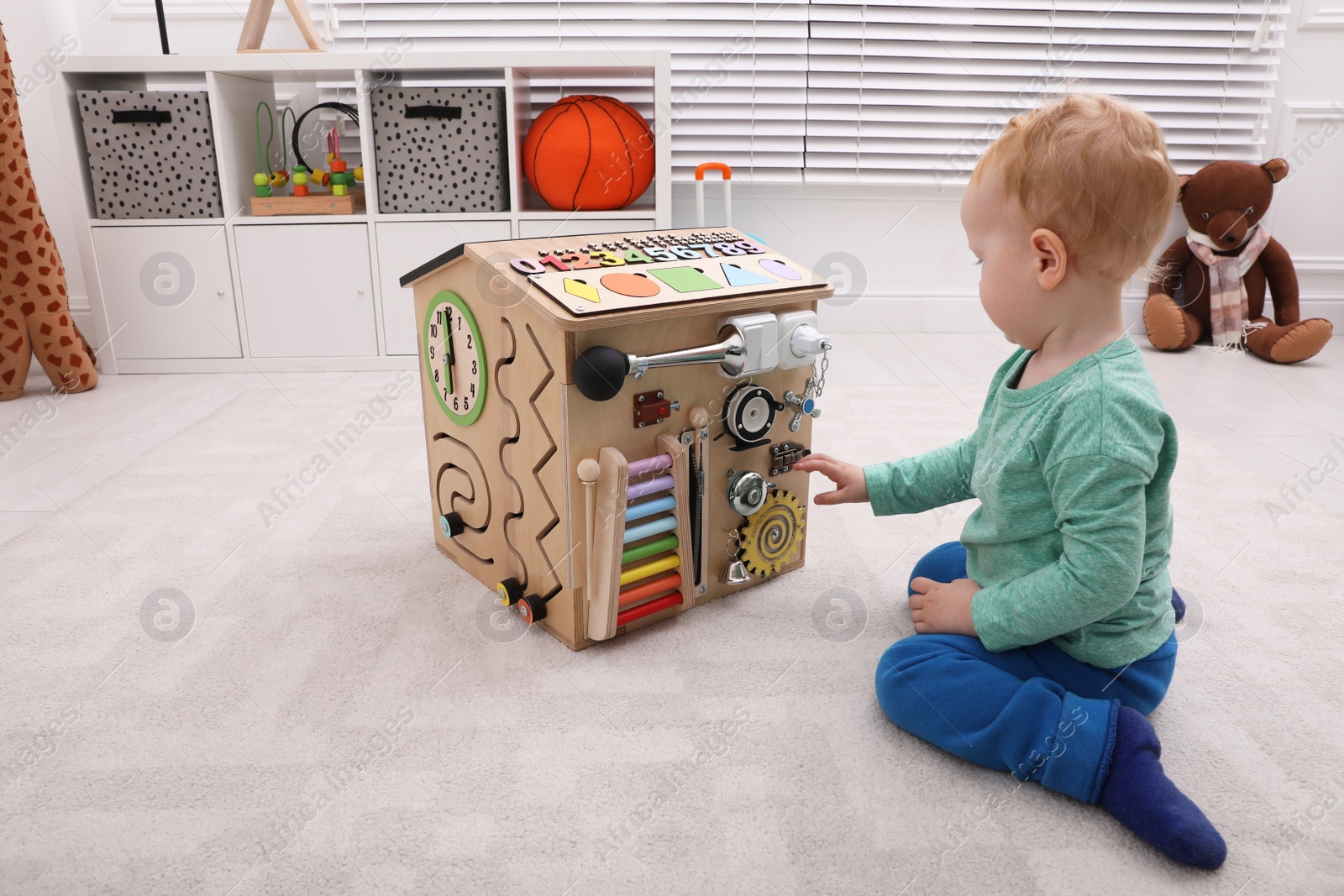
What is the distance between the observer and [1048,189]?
74cm

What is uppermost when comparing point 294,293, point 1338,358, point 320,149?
point 320,149

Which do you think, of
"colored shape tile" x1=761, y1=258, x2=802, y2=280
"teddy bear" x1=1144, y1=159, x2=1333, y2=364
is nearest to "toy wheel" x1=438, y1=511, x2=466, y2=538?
"colored shape tile" x1=761, y1=258, x2=802, y2=280

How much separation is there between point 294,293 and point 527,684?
1.56 metres

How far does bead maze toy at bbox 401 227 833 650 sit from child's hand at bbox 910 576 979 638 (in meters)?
0.22

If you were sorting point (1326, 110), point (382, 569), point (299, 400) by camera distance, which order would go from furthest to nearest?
point (1326, 110), point (299, 400), point (382, 569)

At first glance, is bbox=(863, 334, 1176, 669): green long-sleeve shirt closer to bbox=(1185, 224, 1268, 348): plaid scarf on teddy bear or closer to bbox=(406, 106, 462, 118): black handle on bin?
bbox=(406, 106, 462, 118): black handle on bin

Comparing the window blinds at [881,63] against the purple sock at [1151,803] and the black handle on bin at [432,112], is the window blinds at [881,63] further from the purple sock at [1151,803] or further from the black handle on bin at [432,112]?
the purple sock at [1151,803]

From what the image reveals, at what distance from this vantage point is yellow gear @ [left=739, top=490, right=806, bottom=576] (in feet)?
3.58

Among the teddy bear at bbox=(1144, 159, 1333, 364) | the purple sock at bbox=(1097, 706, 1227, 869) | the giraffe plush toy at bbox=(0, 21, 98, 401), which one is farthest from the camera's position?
the teddy bear at bbox=(1144, 159, 1333, 364)

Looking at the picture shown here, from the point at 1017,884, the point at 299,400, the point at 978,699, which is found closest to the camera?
the point at 1017,884

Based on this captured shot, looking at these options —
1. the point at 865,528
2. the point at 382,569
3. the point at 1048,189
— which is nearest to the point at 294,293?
the point at 382,569

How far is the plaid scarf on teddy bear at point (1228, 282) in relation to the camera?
7.73 ft

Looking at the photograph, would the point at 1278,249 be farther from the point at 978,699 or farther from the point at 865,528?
the point at 978,699

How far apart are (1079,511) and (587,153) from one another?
1621mm
